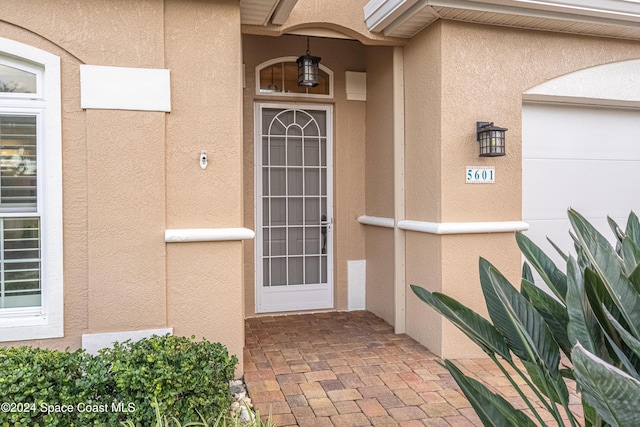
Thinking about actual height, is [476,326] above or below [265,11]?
below

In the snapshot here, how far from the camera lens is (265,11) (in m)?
4.19

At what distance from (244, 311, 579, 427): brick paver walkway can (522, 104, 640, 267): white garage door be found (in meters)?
1.82

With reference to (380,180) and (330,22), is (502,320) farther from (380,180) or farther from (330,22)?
(380,180)

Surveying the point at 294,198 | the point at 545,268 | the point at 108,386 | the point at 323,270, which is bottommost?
the point at 108,386

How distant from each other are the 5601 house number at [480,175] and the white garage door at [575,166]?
63 centimetres

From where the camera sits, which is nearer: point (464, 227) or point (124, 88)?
point (124, 88)

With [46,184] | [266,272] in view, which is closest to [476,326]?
[46,184]

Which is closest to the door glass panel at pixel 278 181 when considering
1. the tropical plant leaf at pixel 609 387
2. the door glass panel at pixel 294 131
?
the door glass panel at pixel 294 131

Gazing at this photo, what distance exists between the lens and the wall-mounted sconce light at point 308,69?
18.1 feet

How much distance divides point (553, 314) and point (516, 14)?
3531mm

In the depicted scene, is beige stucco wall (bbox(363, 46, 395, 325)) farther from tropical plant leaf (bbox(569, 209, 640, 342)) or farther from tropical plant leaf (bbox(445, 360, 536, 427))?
tropical plant leaf (bbox(569, 209, 640, 342))

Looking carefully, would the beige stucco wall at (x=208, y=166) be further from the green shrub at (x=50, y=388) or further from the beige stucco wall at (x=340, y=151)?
the beige stucco wall at (x=340, y=151)

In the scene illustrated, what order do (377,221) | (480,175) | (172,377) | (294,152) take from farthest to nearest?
(294,152) < (377,221) < (480,175) < (172,377)

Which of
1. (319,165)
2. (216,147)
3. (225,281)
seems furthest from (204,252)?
(319,165)
